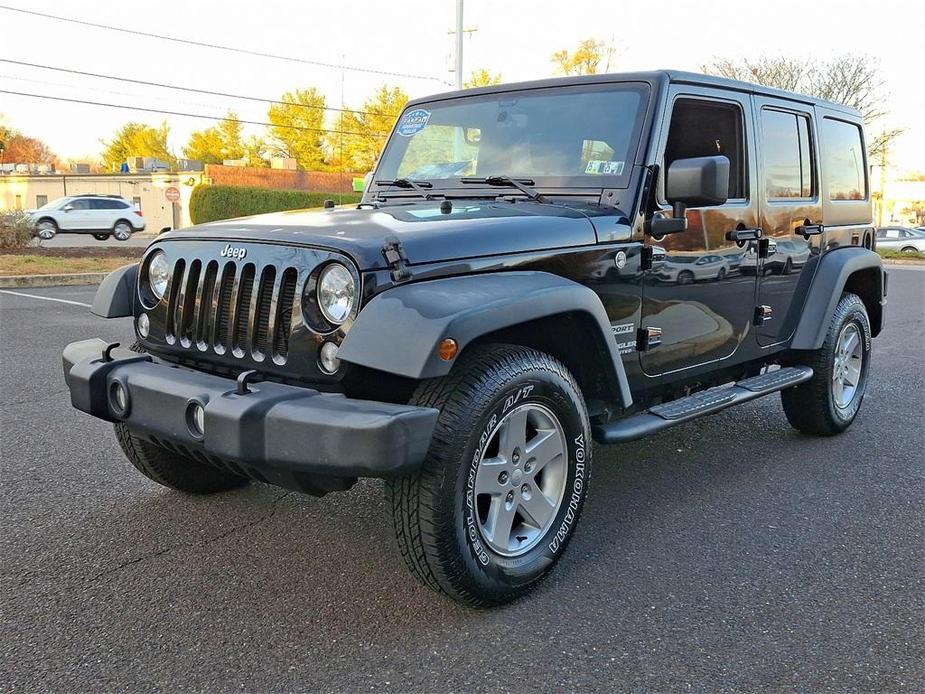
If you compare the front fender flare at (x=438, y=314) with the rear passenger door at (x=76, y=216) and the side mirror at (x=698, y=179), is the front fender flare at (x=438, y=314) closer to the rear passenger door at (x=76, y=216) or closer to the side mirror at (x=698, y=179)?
the side mirror at (x=698, y=179)

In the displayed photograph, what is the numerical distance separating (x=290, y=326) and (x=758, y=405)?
13.9ft

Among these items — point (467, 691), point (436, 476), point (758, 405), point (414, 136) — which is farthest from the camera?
point (758, 405)

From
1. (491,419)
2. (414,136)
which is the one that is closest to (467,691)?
(491,419)

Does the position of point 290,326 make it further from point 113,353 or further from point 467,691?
point 467,691

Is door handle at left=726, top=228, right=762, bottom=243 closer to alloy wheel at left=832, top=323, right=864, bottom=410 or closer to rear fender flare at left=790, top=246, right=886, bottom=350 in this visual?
rear fender flare at left=790, top=246, right=886, bottom=350

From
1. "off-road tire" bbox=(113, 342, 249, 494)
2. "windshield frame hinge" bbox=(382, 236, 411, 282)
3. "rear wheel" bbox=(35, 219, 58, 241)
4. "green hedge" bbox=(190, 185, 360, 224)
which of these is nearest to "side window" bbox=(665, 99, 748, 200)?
"windshield frame hinge" bbox=(382, 236, 411, 282)

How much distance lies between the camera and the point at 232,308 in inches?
116

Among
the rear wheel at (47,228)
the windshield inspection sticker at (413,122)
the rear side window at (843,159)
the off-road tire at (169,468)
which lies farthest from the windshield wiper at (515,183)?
the rear wheel at (47,228)

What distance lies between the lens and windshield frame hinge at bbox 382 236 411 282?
2.70 m

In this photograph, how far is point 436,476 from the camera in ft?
8.56

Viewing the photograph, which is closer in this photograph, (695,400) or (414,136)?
(695,400)

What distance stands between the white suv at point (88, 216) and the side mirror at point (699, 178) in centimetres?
3121

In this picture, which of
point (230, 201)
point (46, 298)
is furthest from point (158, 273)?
point (230, 201)

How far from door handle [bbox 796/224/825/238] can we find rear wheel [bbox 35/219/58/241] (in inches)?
1179
